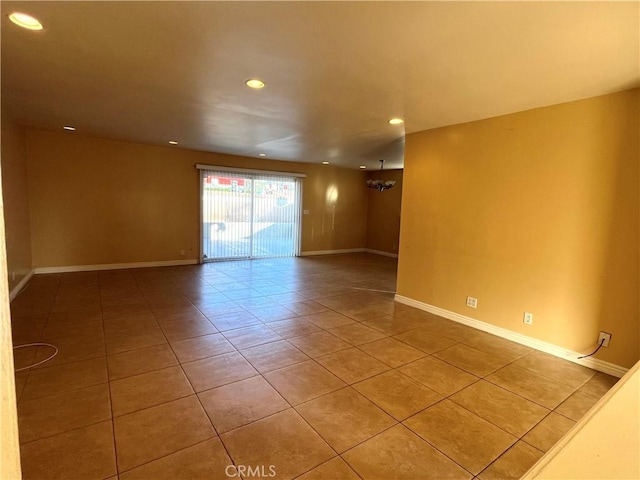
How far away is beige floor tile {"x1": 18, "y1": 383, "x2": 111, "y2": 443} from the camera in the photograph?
6.26 ft

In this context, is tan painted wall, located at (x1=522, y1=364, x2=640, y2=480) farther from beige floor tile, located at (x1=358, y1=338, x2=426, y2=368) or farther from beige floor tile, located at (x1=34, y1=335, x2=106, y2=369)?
beige floor tile, located at (x1=34, y1=335, x2=106, y2=369)

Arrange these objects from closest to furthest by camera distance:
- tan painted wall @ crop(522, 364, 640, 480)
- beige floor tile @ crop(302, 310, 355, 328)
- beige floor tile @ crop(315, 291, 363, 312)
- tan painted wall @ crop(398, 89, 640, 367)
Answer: tan painted wall @ crop(522, 364, 640, 480), tan painted wall @ crop(398, 89, 640, 367), beige floor tile @ crop(302, 310, 355, 328), beige floor tile @ crop(315, 291, 363, 312)

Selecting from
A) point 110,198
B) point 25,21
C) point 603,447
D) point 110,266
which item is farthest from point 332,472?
point 110,198

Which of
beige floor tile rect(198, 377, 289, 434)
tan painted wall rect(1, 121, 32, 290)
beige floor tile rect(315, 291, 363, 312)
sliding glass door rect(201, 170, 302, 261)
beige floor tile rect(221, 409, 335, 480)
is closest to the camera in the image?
beige floor tile rect(221, 409, 335, 480)

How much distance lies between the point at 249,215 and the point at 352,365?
536cm

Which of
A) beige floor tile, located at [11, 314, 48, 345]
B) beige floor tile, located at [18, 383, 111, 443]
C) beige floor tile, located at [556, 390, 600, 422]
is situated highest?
beige floor tile, located at [11, 314, 48, 345]

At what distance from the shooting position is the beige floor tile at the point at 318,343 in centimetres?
300

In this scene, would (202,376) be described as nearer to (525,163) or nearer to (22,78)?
(22,78)

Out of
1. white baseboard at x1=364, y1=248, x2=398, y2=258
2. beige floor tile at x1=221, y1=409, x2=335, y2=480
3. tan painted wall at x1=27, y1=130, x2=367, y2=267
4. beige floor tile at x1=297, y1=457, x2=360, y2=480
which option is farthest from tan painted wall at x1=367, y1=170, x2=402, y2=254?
beige floor tile at x1=297, y1=457, x2=360, y2=480

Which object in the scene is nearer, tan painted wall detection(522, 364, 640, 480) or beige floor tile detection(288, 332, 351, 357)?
tan painted wall detection(522, 364, 640, 480)

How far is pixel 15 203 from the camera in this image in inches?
171

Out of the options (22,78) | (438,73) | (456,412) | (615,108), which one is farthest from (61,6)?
(615,108)

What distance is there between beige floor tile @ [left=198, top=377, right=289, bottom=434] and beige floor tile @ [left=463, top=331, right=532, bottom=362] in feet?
6.91

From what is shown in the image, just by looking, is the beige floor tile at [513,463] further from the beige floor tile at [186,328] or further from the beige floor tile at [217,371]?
the beige floor tile at [186,328]
